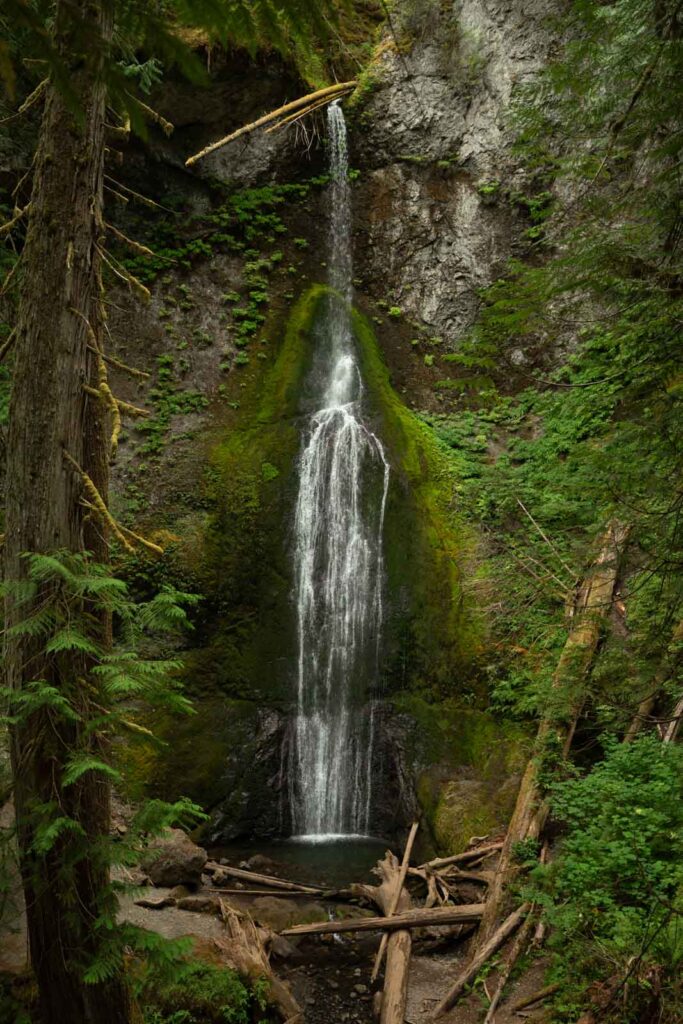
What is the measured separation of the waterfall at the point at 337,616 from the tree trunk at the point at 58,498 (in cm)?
669

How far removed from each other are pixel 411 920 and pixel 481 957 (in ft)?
3.90

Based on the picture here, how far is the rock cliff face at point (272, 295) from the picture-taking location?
34.7ft

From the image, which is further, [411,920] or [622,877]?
[411,920]

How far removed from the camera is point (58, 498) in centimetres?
364

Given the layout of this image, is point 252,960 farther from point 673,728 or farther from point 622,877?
point 673,728

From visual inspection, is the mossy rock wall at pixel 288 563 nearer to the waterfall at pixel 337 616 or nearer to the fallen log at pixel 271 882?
the waterfall at pixel 337 616

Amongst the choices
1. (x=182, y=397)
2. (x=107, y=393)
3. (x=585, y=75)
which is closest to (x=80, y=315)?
(x=107, y=393)

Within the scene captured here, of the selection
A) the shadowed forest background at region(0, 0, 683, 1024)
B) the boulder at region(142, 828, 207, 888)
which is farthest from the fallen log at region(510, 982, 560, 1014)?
the boulder at region(142, 828, 207, 888)

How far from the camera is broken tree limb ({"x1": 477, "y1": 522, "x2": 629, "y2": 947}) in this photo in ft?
20.4

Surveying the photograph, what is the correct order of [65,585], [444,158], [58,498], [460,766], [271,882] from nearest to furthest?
[65,585], [58,498], [271,882], [460,766], [444,158]

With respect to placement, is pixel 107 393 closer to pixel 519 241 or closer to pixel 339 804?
Answer: pixel 339 804

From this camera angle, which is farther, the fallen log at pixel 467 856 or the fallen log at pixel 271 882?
the fallen log at pixel 271 882

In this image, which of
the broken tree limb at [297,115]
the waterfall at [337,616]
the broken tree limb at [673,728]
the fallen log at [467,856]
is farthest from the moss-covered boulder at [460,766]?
the broken tree limb at [297,115]

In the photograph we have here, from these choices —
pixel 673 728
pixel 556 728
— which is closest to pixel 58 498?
pixel 673 728
